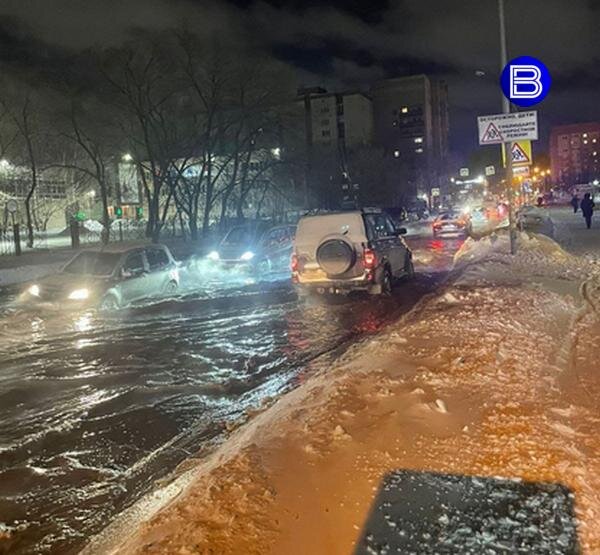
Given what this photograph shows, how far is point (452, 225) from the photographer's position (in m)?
36.5

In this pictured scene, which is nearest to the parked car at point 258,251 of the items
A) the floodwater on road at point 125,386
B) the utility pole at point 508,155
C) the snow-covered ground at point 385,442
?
the floodwater on road at point 125,386

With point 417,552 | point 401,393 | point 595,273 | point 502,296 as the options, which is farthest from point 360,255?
point 417,552

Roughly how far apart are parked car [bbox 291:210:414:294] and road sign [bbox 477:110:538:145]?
3985mm

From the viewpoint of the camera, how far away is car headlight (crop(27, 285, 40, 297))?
12969mm

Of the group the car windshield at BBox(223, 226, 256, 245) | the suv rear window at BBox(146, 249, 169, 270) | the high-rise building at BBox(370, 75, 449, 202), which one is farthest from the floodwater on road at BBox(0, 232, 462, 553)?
the high-rise building at BBox(370, 75, 449, 202)

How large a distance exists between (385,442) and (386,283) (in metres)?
9.94

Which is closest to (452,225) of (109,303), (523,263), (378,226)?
(523,263)

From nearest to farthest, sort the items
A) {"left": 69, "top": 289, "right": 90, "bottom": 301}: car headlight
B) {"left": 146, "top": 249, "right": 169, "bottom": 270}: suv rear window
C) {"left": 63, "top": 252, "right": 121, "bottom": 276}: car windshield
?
{"left": 69, "top": 289, "right": 90, "bottom": 301}: car headlight → {"left": 63, "top": 252, "right": 121, "bottom": 276}: car windshield → {"left": 146, "top": 249, "right": 169, "bottom": 270}: suv rear window

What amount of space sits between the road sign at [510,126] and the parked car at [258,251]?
8.07 m

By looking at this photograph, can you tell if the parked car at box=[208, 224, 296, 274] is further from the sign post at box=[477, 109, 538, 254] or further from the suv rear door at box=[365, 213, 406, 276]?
the sign post at box=[477, 109, 538, 254]

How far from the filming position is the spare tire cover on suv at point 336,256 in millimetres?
13391

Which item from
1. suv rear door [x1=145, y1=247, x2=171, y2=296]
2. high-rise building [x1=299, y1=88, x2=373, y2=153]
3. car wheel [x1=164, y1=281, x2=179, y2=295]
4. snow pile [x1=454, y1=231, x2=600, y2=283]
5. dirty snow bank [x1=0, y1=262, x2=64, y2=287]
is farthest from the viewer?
high-rise building [x1=299, y1=88, x2=373, y2=153]

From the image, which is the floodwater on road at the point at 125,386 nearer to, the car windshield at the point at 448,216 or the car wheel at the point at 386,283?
the car wheel at the point at 386,283

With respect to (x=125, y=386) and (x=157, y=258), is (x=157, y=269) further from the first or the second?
(x=125, y=386)
